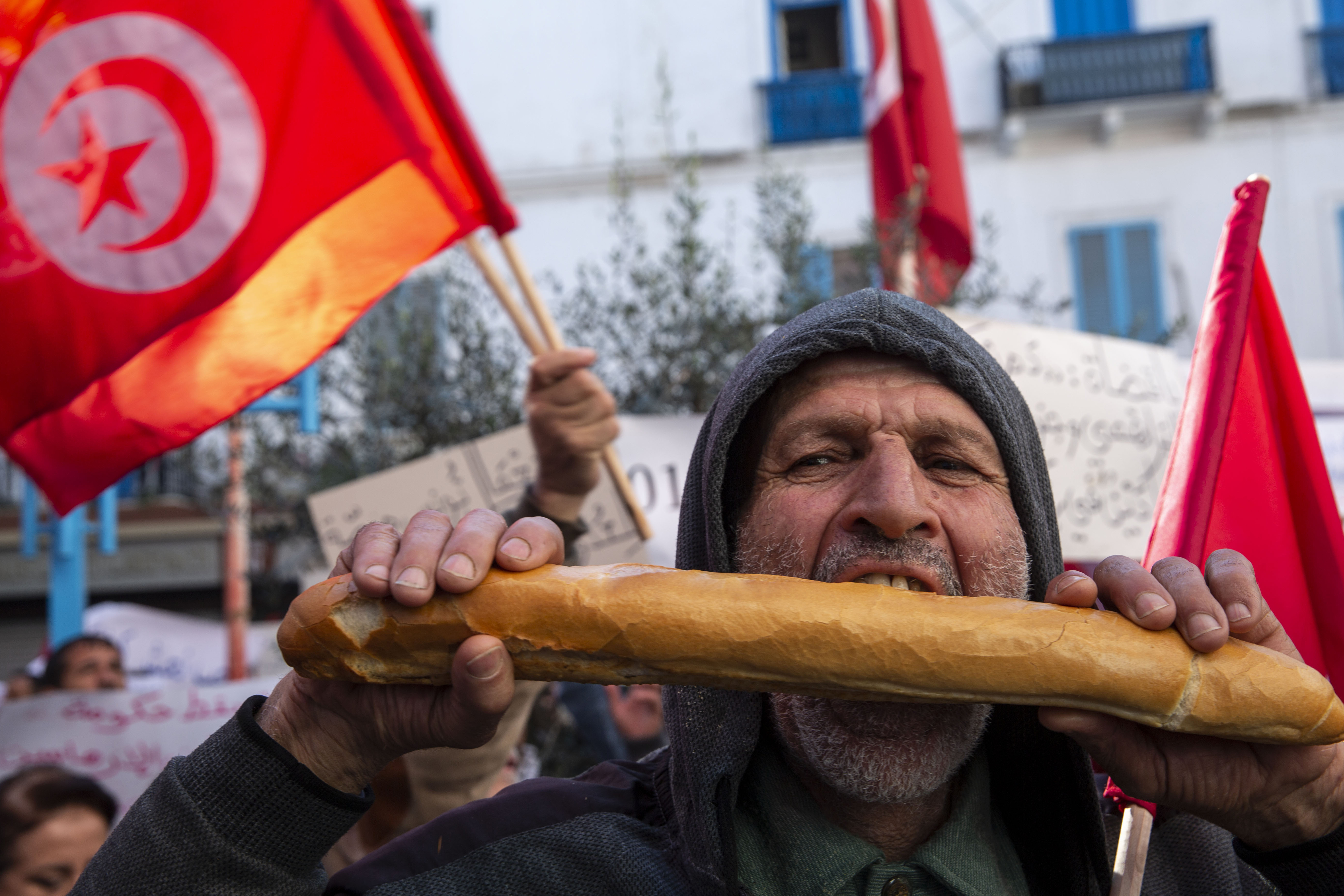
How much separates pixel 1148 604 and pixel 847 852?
0.53 meters

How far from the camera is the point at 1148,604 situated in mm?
1353

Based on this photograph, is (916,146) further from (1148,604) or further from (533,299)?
(1148,604)

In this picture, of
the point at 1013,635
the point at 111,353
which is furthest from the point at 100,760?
the point at 1013,635

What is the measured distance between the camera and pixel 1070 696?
1.36 m

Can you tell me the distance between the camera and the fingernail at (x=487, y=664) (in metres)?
1.35

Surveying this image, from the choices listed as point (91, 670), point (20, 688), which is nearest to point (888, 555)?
point (91, 670)

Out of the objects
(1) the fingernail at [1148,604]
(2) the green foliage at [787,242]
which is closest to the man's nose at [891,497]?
(1) the fingernail at [1148,604]

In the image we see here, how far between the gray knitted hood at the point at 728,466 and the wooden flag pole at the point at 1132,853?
0.03 meters

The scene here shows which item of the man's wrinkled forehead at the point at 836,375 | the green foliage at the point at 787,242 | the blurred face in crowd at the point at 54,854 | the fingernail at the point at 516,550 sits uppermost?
the green foliage at the point at 787,242

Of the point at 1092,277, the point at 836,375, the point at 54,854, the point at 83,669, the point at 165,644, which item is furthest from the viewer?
the point at 1092,277

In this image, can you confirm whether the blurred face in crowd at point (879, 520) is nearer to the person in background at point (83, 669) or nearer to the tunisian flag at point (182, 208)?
the tunisian flag at point (182, 208)

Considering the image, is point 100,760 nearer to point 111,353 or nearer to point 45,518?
point 111,353

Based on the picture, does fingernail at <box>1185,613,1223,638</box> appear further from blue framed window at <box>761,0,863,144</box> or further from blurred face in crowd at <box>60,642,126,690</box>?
blue framed window at <box>761,0,863,144</box>

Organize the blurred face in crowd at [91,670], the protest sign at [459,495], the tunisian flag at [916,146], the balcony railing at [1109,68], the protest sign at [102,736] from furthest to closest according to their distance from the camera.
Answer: the balcony railing at [1109,68]
the tunisian flag at [916,146]
the blurred face in crowd at [91,670]
the protest sign at [102,736]
the protest sign at [459,495]
